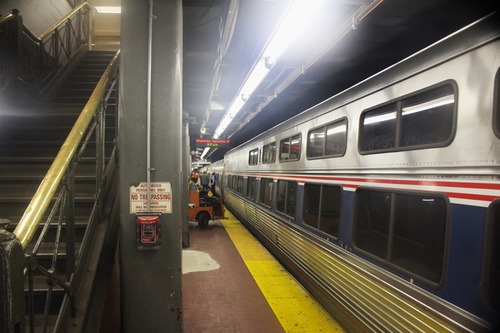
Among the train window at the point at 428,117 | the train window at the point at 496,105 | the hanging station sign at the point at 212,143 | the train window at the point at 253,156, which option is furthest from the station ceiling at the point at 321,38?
the hanging station sign at the point at 212,143

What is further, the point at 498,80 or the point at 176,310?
the point at 176,310

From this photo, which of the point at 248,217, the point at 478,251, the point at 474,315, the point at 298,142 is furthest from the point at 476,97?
the point at 248,217

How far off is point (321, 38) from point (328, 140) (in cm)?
187

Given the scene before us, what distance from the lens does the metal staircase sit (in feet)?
7.17

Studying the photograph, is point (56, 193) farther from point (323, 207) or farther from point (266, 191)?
point (266, 191)

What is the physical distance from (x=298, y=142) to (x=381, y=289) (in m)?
3.04

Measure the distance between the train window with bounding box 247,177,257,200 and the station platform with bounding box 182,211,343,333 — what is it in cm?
196

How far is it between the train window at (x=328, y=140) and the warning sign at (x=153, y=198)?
2.31 metres

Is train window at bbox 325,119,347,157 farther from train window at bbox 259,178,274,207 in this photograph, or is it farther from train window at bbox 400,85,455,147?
train window at bbox 259,178,274,207

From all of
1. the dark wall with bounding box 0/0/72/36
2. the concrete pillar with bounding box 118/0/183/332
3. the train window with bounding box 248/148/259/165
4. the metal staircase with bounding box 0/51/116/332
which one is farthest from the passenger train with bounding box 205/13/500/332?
the dark wall with bounding box 0/0/72/36

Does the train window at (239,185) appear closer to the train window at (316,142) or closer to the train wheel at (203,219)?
the train wheel at (203,219)

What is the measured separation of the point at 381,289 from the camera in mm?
2877

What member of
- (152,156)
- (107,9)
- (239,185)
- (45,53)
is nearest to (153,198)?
(152,156)

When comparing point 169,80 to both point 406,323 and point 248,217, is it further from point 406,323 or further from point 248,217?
point 248,217
